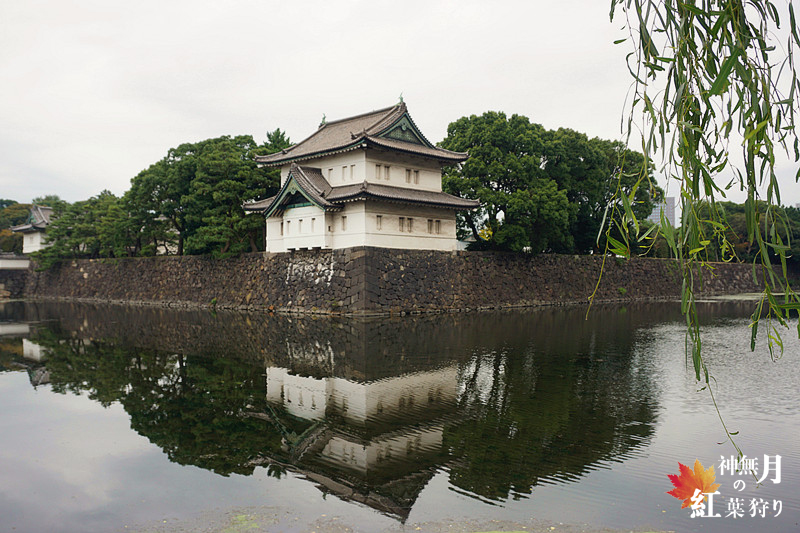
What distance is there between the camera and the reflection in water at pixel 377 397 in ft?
24.1

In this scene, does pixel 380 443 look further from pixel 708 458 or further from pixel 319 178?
pixel 319 178

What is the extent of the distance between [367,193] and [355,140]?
2945mm

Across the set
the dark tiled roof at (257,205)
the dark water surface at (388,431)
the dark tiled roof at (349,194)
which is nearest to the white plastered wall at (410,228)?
the dark tiled roof at (349,194)

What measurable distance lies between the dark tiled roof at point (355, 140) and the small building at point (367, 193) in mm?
60

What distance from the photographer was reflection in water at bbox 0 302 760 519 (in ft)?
24.1

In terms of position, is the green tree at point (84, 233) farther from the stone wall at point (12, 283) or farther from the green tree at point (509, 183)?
the green tree at point (509, 183)

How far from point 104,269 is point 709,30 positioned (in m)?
46.4

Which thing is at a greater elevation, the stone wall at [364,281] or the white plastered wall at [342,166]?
the white plastered wall at [342,166]

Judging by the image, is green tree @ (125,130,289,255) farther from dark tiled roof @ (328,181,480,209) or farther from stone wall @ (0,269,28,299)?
stone wall @ (0,269,28,299)

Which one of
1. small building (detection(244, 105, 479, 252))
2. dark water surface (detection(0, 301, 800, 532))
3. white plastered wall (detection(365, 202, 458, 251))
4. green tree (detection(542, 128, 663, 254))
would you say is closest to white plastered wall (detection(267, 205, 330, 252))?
small building (detection(244, 105, 479, 252))

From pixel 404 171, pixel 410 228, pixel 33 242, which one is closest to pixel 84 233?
pixel 33 242

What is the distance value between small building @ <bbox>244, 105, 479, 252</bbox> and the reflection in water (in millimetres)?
7709

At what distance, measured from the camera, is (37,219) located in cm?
5206

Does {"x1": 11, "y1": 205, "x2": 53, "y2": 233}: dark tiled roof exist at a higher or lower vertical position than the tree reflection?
higher
